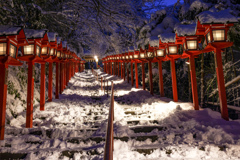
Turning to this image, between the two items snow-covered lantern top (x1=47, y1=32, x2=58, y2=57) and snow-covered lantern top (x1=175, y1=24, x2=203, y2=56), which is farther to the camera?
snow-covered lantern top (x1=47, y1=32, x2=58, y2=57)

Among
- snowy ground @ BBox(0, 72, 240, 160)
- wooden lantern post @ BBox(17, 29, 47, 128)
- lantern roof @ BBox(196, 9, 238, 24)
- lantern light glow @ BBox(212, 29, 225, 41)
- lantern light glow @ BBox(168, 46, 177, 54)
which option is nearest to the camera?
snowy ground @ BBox(0, 72, 240, 160)

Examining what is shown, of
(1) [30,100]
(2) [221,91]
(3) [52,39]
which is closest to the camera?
(2) [221,91]

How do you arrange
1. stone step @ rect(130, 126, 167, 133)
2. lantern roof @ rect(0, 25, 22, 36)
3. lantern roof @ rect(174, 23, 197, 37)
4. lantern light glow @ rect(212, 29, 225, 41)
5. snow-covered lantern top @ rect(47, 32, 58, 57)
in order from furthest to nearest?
snow-covered lantern top @ rect(47, 32, 58, 57)
lantern roof @ rect(174, 23, 197, 37)
lantern light glow @ rect(212, 29, 225, 41)
stone step @ rect(130, 126, 167, 133)
lantern roof @ rect(0, 25, 22, 36)

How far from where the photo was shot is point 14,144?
142 inches

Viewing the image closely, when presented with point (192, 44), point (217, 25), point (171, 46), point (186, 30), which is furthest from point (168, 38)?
point (217, 25)

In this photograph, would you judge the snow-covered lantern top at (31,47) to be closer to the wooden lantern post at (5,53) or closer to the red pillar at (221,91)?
the wooden lantern post at (5,53)

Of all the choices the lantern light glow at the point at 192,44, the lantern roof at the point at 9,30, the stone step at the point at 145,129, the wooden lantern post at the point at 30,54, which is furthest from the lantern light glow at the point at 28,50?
the lantern light glow at the point at 192,44

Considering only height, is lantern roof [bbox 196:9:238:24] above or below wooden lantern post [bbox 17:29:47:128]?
above

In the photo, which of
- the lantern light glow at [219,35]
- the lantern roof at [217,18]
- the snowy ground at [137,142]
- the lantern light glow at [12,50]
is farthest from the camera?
the lantern light glow at [219,35]

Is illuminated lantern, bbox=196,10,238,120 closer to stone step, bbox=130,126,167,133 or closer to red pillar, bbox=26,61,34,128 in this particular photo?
stone step, bbox=130,126,167,133

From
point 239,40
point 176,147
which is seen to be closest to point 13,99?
point 176,147

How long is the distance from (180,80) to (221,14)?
1052cm

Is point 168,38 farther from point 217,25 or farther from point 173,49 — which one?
point 217,25

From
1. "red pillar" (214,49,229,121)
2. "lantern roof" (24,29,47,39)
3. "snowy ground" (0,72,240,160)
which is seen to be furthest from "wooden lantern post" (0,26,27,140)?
"red pillar" (214,49,229,121)
